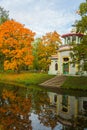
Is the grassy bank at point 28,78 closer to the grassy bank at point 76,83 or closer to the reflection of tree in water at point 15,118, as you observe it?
the grassy bank at point 76,83

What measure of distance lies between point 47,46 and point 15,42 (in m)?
10.1

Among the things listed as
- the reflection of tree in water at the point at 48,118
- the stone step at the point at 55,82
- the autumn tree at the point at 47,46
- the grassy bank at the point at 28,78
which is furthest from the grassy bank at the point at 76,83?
the autumn tree at the point at 47,46

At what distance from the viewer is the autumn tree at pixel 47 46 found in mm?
62188

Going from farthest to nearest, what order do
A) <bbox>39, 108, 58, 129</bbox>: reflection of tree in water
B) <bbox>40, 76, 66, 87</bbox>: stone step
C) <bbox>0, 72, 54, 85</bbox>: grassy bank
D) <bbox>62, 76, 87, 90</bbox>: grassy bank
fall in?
<bbox>0, 72, 54, 85</bbox>: grassy bank, <bbox>40, 76, 66, 87</bbox>: stone step, <bbox>62, 76, 87, 90</bbox>: grassy bank, <bbox>39, 108, 58, 129</bbox>: reflection of tree in water

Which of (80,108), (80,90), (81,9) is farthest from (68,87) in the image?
(80,108)

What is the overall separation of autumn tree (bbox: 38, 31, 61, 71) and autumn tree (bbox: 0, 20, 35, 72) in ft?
23.7

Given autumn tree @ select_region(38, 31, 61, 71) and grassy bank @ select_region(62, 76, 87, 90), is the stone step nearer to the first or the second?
grassy bank @ select_region(62, 76, 87, 90)

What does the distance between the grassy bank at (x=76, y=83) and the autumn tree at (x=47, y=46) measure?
21.8 metres

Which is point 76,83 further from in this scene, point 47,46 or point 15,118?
point 47,46

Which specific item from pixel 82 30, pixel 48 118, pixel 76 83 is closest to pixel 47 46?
pixel 76 83

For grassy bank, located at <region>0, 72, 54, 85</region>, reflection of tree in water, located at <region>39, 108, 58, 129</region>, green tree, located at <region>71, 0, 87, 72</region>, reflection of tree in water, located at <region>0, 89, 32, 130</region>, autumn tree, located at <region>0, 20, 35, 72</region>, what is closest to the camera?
reflection of tree in water, located at <region>0, 89, 32, 130</region>

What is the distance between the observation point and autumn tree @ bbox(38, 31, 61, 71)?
62.2 metres

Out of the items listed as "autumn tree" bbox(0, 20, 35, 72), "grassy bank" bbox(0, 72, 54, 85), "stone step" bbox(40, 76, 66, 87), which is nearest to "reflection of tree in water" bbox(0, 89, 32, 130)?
"stone step" bbox(40, 76, 66, 87)

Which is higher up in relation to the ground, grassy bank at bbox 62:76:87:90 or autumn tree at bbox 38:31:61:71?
autumn tree at bbox 38:31:61:71
